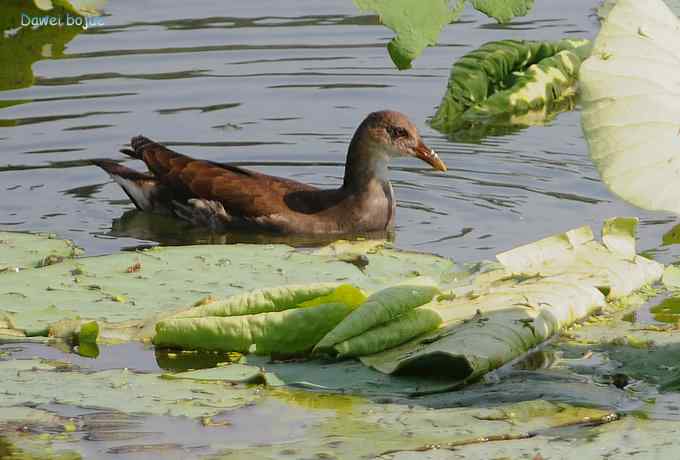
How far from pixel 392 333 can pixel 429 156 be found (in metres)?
4.23

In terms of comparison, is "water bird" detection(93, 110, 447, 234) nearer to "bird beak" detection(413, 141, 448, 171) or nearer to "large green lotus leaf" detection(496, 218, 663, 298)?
"bird beak" detection(413, 141, 448, 171)

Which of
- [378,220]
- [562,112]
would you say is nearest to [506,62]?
[562,112]

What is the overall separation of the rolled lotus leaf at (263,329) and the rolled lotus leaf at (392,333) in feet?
0.61

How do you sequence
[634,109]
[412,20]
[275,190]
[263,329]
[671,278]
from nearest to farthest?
[412,20], [634,109], [263,329], [671,278], [275,190]

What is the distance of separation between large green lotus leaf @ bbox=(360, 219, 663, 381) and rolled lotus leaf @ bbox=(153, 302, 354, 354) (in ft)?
0.96

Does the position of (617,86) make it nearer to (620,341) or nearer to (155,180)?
(620,341)

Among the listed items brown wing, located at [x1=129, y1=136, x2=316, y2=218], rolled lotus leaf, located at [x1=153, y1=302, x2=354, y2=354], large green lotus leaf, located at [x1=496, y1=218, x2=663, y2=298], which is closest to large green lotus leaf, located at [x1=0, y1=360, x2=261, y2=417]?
rolled lotus leaf, located at [x1=153, y1=302, x2=354, y2=354]

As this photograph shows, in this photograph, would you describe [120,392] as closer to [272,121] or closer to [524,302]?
[524,302]

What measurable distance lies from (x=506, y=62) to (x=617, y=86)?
8226 millimetres

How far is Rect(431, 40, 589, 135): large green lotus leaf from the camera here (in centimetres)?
1087

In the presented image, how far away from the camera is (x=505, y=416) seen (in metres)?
4.37

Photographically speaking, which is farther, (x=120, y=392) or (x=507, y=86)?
(x=507, y=86)

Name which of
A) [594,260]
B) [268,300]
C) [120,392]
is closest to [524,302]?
[594,260]

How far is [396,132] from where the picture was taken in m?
9.38
